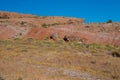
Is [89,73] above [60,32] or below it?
below

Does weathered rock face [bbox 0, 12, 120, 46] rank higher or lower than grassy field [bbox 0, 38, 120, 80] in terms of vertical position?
higher

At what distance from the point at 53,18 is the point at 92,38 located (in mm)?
22847

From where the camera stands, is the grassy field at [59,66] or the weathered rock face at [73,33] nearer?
the grassy field at [59,66]

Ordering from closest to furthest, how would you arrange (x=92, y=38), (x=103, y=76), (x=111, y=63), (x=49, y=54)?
(x=103, y=76) → (x=111, y=63) → (x=49, y=54) → (x=92, y=38)

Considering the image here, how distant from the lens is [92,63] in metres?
22.5

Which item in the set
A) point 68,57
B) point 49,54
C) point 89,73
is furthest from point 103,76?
point 49,54

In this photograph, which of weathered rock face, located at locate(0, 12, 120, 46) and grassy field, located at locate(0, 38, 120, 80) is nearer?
grassy field, located at locate(0, 38, 120, 80)

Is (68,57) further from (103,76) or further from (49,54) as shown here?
(103,76)

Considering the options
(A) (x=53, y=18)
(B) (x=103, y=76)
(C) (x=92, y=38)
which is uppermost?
(A) (x=53, y=18)

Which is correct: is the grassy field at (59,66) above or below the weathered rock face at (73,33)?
below

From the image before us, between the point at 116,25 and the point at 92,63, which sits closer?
the point at 92,63

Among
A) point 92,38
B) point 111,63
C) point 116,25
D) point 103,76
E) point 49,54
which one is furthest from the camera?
point 116,25

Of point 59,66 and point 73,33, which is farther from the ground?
point 73,33

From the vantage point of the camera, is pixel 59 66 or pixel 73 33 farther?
pixel 73 33
